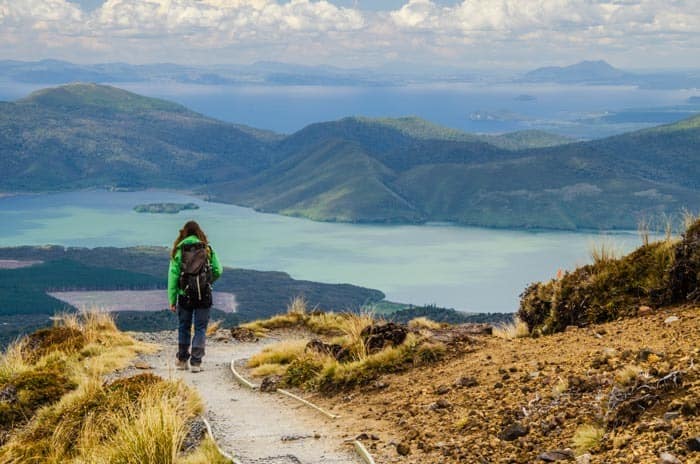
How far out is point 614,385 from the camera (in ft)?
26.1

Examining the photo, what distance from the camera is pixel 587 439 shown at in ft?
23.4

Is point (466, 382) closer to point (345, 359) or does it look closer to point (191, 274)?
point (345, 359)

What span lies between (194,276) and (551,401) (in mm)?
7572

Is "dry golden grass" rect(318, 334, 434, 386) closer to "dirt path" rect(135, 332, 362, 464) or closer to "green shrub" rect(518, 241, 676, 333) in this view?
"dirt path" rect(135, 332, 362, 464)

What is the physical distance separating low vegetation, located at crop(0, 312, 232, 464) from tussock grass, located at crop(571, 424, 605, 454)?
3.39 meters

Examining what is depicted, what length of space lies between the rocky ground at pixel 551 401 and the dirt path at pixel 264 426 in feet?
1.23

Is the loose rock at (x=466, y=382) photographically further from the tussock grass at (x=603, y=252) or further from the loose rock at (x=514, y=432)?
the tussock grass at (x=603, y=252)

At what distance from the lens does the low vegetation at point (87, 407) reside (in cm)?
883

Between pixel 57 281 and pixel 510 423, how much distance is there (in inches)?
7158

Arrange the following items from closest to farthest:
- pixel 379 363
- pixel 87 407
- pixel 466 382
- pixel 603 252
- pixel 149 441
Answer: pixel 149 441, pixel 466 382, pixel 87 407, pixel 379 363, pixel 603 252

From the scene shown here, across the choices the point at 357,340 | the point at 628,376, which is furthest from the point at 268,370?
the point at 628,376

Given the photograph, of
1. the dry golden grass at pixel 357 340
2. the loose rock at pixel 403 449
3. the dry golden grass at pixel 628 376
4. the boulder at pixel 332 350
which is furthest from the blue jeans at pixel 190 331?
the dry golden grass at pixel 628 376

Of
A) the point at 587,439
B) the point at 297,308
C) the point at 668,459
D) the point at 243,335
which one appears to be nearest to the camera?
the point at 668,459

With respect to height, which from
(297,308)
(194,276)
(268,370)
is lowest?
(297,308)
